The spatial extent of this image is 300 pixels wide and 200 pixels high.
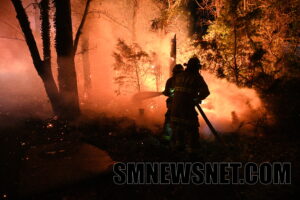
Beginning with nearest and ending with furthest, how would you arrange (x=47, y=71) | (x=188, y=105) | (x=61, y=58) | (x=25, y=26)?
1. (x=188, y=105)
2. (x=25, y=26)
3. (x=61, y=58)
4. (x=47, y=71)

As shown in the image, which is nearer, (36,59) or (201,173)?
(201,173)

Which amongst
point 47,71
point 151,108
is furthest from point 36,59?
point 151,108

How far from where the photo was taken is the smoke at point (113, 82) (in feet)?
33.4

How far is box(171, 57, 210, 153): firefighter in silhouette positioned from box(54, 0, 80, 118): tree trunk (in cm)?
494

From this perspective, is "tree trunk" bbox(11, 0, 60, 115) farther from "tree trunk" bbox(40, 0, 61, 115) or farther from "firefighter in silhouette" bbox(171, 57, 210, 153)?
"firefighter in silhouette" bbox(171, 57, 210, 153)

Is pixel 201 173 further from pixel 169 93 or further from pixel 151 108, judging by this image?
pixel 151 108

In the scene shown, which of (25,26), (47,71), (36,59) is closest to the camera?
(25,26)

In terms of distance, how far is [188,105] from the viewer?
20.6ft

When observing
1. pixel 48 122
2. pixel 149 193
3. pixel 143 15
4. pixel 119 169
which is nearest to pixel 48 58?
pixel 48 122

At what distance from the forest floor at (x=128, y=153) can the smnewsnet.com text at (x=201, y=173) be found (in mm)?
172

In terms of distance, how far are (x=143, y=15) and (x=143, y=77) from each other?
653cm

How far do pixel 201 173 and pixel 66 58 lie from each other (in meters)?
6.42

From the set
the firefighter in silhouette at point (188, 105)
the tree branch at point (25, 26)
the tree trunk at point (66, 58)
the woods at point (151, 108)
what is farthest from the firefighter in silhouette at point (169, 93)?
the tree branch at point (25, 26)

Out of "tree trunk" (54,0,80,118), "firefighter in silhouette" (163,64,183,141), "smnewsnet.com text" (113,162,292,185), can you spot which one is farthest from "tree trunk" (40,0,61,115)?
"smnewsnet.com text" (113,162,292,185)
